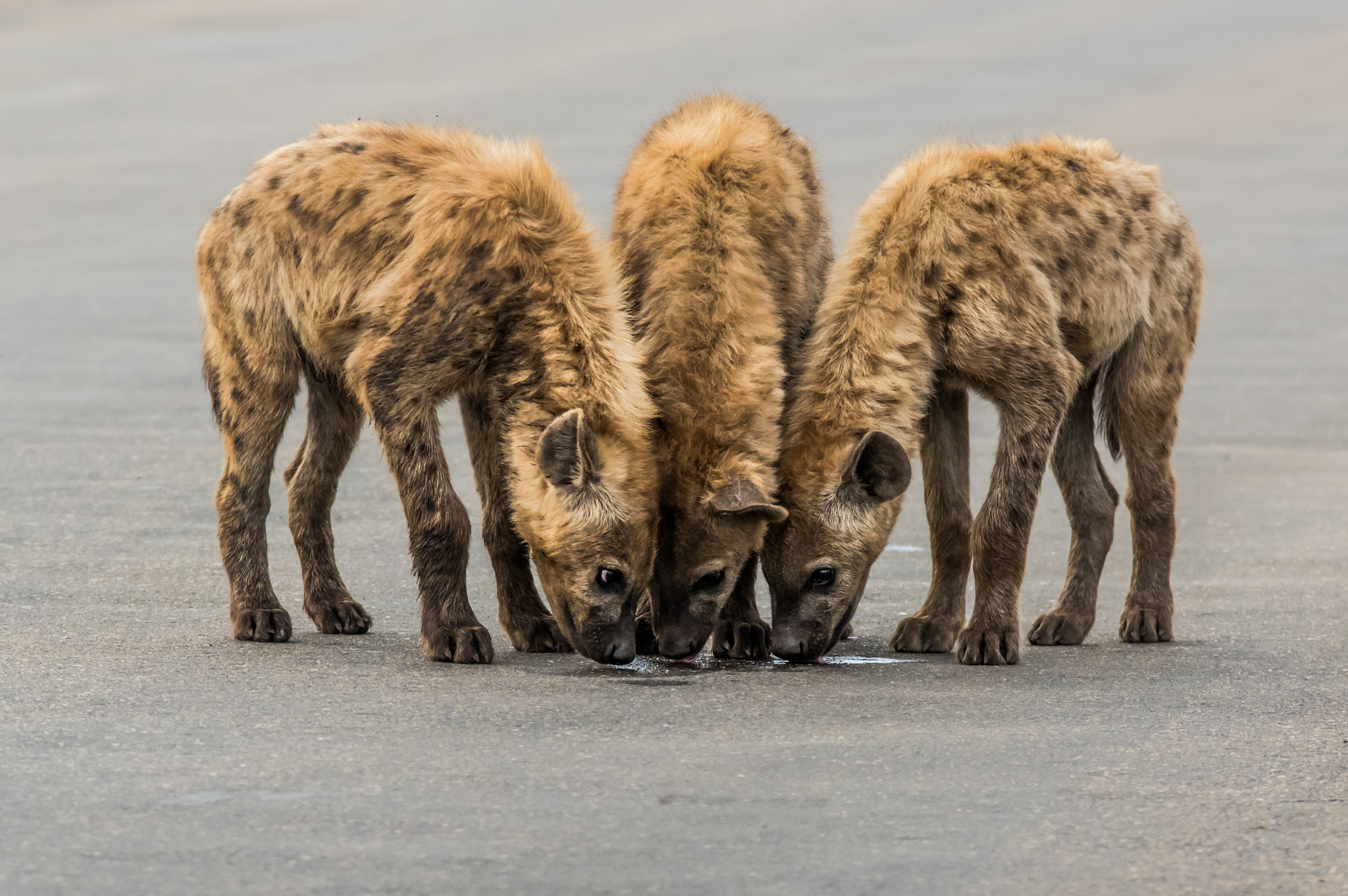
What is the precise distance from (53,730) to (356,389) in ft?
4.81

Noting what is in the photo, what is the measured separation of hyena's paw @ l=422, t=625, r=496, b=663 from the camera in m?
4.87

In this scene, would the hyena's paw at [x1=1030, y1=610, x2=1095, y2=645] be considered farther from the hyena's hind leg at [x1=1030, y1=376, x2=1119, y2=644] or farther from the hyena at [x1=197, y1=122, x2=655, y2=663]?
the hyena at [x1=197, y1=122, x2=655, y2=663]

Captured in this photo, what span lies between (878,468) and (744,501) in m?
0.37

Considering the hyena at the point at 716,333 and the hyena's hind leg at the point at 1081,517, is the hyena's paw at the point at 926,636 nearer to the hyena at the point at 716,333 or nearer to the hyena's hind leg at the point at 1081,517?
the hyena's hind leg at the point at 1081,517

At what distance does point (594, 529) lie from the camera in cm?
471

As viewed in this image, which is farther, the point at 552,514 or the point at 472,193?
the point at 472,193

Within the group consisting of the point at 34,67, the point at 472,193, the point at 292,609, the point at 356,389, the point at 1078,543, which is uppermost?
the point at 34,67

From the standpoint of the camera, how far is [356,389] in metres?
5.12

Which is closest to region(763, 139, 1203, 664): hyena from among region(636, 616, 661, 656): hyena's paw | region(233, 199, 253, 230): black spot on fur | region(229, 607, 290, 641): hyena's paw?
region(636, 616, 661, 656): hyena's paw

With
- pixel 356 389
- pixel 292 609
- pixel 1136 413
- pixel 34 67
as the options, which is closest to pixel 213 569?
pixel 292 609

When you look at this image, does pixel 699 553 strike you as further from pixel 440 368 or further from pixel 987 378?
pixel 987 378

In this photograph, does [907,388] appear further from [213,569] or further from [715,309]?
[213,569]

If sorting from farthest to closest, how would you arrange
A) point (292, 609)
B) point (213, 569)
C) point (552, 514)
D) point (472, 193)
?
point (213, 569) → point (292, 609) → point (472, 193) → point (552, 514)

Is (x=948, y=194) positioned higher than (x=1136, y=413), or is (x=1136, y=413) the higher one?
(x=948, y=194)
